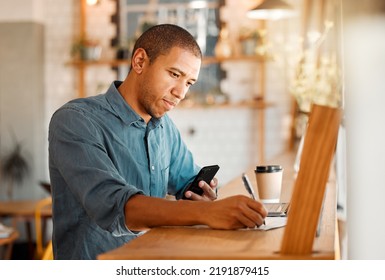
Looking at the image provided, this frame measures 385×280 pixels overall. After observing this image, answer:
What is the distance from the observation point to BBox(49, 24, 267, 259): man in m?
1.59

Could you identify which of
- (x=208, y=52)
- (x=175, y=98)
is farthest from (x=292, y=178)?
(x=208, y=52)

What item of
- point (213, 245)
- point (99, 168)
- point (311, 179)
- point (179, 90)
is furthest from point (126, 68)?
point (311, 179)

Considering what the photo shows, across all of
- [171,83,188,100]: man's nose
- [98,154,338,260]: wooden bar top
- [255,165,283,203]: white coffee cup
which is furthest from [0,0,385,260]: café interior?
[98,154,338,260]: wooden bar top

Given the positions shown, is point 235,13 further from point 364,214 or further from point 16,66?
point 364,214

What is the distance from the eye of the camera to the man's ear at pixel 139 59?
81.4 inches

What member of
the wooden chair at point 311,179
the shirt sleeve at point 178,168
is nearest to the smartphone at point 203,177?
the shirt sleeve at point 178,168

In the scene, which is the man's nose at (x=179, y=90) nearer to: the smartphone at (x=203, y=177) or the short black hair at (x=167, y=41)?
the short black hair at (x=167, y=41)

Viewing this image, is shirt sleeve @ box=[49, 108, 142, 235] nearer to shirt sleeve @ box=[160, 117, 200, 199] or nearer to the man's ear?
the man's ear

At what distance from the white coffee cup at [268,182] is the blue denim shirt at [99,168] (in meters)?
0.27

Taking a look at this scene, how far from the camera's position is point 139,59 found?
2078 mm

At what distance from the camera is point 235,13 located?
7.22 meters

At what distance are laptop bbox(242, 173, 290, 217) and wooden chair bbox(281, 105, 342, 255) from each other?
51 cm

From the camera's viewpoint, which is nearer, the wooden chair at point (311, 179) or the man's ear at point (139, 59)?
the wooden chair at point (311, 179)

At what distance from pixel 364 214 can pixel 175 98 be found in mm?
569
